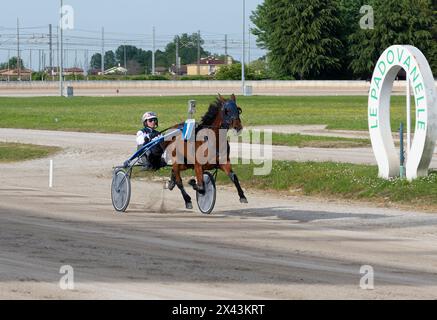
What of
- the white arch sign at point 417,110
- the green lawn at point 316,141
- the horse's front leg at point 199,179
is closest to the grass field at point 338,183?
the white arch sign at point 417,110

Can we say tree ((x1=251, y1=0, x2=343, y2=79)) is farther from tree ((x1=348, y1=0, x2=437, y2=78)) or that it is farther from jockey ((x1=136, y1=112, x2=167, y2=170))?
jockey ((x1=136, y1=112, x2=167, y2=170))

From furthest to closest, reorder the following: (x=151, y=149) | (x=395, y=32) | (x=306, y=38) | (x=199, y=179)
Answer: (x=306, y=38) < (x=395, y=32) < (x=151, y=149) < (x=199, y=179)

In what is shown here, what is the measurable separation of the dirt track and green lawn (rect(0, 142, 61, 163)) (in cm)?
916

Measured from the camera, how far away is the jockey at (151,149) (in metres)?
18.6

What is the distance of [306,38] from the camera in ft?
351

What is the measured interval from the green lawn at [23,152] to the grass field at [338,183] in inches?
277

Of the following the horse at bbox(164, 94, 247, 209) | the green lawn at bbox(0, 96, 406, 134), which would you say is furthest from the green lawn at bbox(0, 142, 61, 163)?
the horse at bbox(164, 94, 247, 209)

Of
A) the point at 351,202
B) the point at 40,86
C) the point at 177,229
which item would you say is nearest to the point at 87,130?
the point at 351,202

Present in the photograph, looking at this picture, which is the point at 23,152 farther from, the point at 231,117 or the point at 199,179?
the point at 231,117

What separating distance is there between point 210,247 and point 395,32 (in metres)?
90.8

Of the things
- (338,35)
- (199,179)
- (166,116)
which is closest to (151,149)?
(199,179)

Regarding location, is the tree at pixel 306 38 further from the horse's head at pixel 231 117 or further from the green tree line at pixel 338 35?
the horse's head at pixel 231 117

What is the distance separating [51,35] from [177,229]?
353 ft

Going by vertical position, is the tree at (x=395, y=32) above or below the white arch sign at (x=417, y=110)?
above
